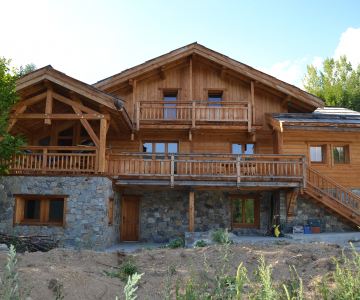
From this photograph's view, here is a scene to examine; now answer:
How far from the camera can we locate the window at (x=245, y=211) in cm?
1548

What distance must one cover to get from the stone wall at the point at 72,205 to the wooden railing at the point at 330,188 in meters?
8.25

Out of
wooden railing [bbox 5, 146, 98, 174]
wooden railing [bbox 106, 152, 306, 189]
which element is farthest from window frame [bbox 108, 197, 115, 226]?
wooden railing [bbox 5, 146, 98, 174]

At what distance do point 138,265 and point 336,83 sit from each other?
3223 centimetres

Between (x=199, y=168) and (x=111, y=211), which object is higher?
(x=199, y=168)

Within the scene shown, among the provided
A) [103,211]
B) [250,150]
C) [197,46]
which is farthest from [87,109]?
[250,150]

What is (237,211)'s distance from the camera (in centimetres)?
1562

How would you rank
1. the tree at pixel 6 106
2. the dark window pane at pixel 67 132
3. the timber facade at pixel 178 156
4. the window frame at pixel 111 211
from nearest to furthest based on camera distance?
1. the tree at pixel 6 106
2. the timber facade at pixel 178 156
3. the window frame at pixel 111 211
4. the dark window pane at pixel 67 132

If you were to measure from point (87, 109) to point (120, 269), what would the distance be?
24.2 feet

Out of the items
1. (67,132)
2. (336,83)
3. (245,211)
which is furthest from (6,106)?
(336,83)

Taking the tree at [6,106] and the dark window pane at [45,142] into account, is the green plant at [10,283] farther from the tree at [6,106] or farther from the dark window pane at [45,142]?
the dark window pane at [45,142]

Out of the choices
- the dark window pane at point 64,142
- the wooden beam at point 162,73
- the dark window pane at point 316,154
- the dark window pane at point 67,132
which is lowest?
the dark window pane at point 316,154

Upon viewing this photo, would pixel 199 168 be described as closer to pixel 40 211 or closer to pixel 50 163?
pixel 50 163

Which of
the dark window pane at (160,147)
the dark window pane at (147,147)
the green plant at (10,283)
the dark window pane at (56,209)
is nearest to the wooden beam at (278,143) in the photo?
the dark window pane at (160,147)

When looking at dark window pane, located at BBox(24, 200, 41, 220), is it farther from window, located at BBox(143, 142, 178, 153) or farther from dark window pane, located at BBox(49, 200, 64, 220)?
window, located at BBox(143, 142, 178, 153)
